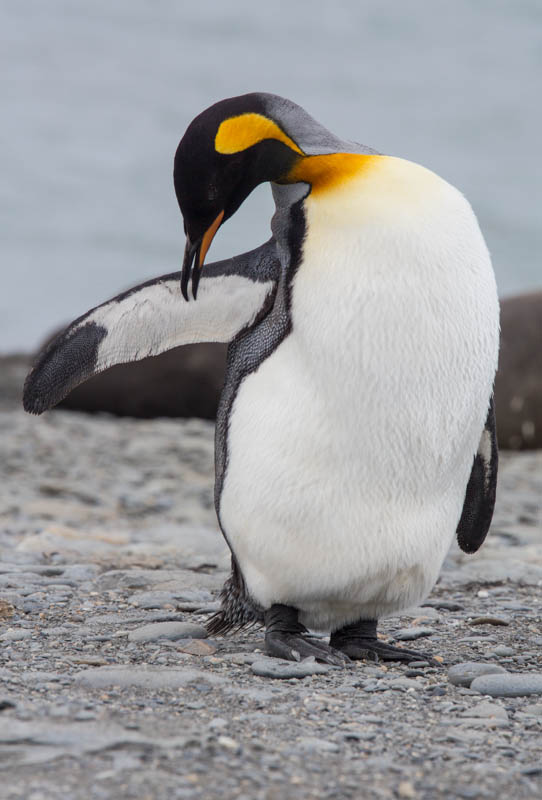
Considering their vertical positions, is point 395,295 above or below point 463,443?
above

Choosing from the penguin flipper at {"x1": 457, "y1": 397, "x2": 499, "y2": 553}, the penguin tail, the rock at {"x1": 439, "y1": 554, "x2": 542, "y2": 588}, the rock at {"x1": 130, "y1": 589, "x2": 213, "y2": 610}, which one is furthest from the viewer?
the rock at {"x1": 439, "y1": 554, "x2": 542, "y2": 588}

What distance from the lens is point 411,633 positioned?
3465mm

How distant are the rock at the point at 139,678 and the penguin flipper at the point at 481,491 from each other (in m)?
1.30

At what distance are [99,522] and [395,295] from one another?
4381mm

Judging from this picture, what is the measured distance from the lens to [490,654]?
3.14 m

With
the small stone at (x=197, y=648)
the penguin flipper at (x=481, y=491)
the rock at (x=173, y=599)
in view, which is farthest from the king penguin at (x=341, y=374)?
the rock at (x=173, y=599)

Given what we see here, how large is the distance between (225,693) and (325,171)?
1.51 m

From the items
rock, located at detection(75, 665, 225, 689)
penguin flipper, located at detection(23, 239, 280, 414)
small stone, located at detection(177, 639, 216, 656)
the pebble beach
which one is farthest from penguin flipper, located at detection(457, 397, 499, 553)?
rock, located at detection(75, 665, 225, 689)

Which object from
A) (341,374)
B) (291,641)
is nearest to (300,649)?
(291,641)

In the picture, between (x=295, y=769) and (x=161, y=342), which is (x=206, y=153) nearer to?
(x=161, y=342)

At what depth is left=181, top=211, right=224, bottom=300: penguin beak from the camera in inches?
121

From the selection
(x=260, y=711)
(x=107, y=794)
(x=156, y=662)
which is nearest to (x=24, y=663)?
(x=156, y=662)

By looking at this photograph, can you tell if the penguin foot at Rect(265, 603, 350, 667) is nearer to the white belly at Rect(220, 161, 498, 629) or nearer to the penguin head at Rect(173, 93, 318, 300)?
the white belly at Rect(220, 161, 498, 629)

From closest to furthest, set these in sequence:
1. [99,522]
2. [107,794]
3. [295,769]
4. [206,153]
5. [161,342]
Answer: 1. [107,794]
2. [295,769]
3. [206,153]
4. [161,342]
5. [99,522]
